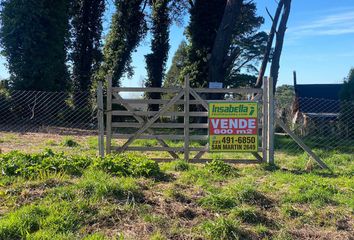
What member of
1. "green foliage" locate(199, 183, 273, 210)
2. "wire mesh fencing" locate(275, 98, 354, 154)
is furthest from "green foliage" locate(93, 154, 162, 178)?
"wire mesh fencing" locate(275, 98, 354, 154)

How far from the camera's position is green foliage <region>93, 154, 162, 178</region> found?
6766 millimetres

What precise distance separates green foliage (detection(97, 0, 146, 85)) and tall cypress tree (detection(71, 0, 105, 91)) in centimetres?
132

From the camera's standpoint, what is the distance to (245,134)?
8586 mm

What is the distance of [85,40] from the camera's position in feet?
90.2

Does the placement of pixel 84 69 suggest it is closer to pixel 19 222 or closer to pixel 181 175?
pixel 181 175

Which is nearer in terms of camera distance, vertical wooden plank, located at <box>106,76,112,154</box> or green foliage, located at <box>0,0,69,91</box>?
vertical wooden plank, located at <box>106,76,112,154</box>

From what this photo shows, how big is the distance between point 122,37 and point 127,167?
23.9 meters

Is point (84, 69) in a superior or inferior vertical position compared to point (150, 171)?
superior

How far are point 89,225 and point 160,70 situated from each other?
26.3 metres

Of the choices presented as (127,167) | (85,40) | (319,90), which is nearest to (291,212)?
(127,167)

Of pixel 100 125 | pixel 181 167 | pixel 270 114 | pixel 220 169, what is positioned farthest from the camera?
pixel 270 114

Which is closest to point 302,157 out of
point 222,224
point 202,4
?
point 222,224

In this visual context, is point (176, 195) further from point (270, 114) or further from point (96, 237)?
point (270, 114)

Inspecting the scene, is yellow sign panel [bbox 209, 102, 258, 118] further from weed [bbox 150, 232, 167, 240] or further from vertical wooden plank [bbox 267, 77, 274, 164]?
weed [bbox 150, 232, 167, 240]
